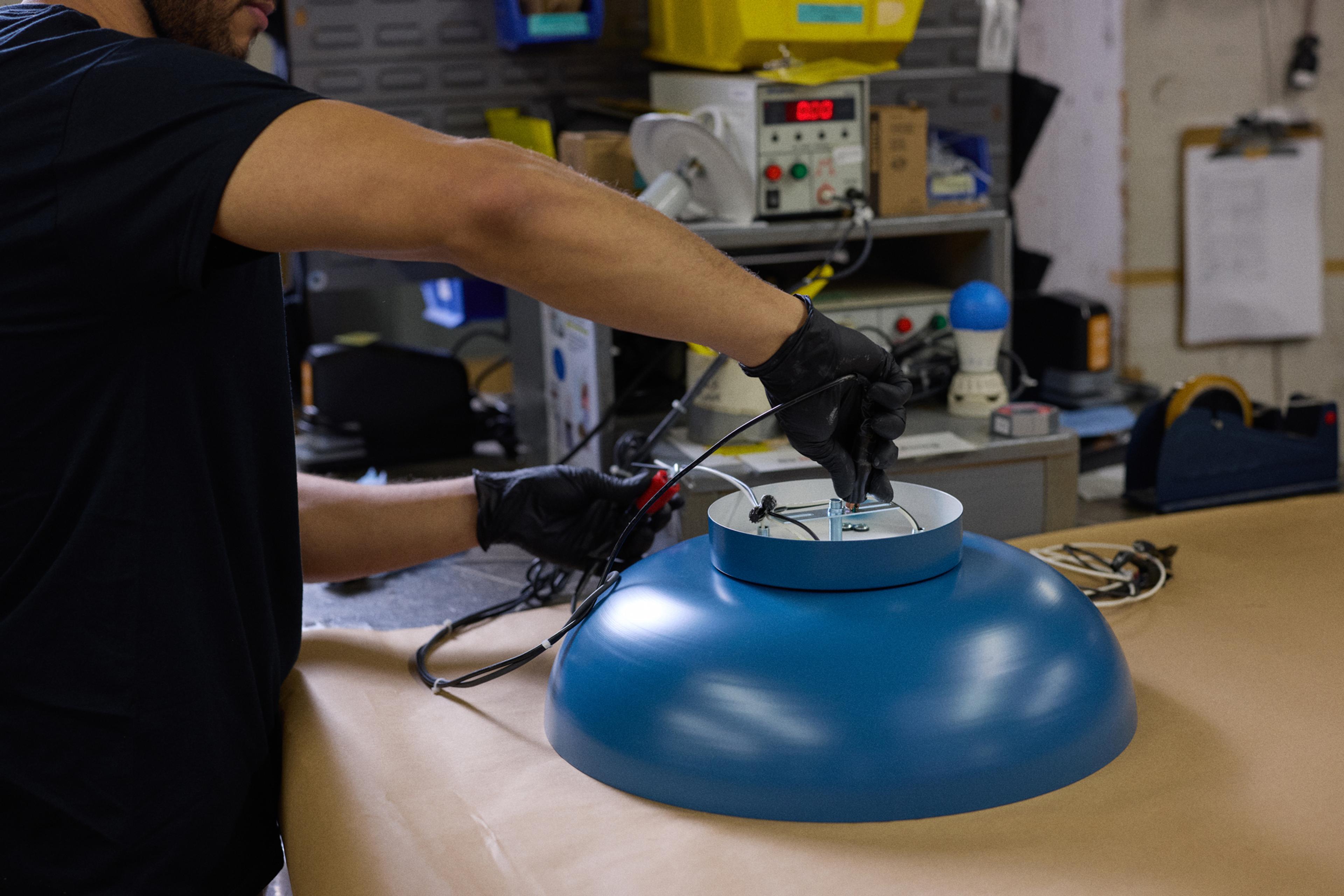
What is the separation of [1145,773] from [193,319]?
0.84 m

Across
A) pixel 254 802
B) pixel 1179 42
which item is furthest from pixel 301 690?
pixel 1179 42

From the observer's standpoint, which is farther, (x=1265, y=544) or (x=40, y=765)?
A: (x=1265, y=544)

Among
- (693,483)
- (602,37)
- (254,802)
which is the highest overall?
(602,37)

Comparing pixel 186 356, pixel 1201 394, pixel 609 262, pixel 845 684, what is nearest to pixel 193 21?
pixel 186 356

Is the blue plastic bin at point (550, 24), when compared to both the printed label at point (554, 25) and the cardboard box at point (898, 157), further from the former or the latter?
the cardboard box at point (898, 157)

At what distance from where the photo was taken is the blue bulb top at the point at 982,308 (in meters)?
1.85

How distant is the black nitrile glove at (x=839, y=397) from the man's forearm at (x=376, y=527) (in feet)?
1.66

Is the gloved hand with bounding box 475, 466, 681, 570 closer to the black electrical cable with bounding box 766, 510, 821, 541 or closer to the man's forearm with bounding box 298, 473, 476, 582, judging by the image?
the man's forearm with bounding box 298, 473, 476, 582

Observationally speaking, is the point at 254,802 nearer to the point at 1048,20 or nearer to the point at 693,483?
the point at 693,483

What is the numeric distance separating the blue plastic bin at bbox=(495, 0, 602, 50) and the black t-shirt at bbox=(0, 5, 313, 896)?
4.16ft

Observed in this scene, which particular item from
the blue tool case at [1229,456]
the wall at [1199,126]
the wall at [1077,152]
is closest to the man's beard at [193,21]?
the blue tool case at [1229,456]

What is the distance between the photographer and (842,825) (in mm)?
854

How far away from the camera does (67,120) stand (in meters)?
0.78

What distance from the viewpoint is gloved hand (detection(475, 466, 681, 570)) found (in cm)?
134
